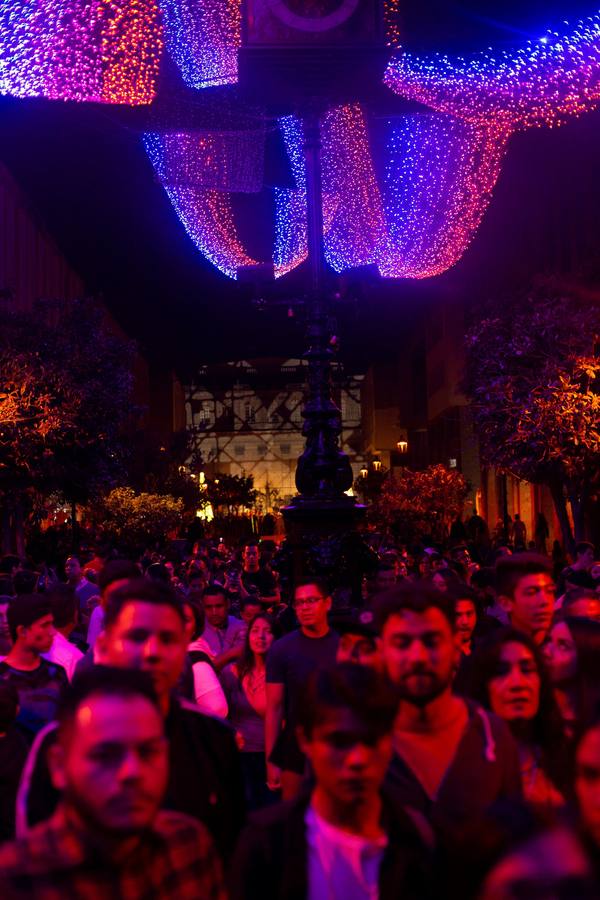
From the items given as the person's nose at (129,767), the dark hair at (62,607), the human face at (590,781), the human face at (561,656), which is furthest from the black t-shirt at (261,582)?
the human face at (590,781)

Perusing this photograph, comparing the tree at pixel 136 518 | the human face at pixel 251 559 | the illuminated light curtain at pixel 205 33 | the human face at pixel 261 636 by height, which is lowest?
the human face at pixel 261 636

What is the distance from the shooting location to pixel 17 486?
71.6 feet

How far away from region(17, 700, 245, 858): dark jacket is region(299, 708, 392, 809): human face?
0.77 metres

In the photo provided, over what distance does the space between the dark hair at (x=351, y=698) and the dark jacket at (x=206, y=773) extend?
0.69 meters

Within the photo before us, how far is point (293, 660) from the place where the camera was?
242 inches

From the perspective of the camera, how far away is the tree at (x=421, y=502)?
35812mm

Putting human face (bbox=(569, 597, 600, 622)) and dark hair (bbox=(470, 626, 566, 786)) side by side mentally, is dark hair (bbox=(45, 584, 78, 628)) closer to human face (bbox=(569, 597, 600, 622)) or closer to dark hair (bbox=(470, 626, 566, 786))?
human face (bbox=(569, 597, 600, 622))

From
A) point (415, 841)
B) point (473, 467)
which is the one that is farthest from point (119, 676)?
point (473, 467)

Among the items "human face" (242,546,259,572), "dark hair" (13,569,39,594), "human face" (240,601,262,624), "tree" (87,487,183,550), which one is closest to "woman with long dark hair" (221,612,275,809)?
"human face" (240,601,262,624)

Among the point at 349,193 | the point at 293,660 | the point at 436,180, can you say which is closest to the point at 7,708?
the point at 293,660

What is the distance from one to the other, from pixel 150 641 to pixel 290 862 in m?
1.07

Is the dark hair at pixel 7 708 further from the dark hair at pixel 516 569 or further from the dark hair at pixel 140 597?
the dark hair at pixel 516 569

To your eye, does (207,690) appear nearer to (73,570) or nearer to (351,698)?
(351,698)

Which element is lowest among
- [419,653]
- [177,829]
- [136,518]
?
[177,829]
